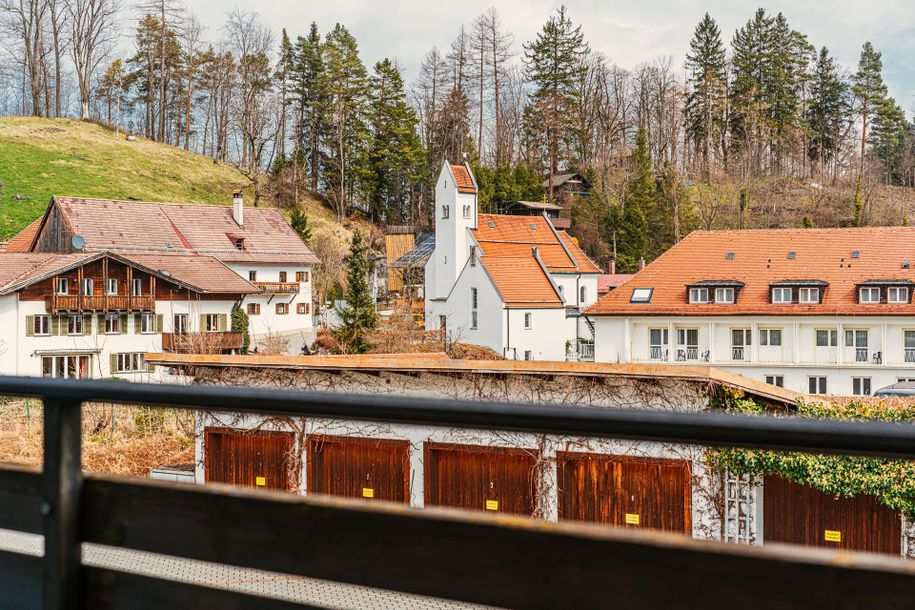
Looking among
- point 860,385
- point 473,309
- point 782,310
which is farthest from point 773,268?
point 473,309

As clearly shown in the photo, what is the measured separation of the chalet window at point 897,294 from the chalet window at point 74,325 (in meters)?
32.8

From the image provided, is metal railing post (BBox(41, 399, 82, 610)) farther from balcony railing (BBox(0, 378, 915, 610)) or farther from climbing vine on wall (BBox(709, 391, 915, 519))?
climbing vine on wall (BBox(709, 391, 915, 519))

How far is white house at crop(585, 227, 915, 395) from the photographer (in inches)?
1264

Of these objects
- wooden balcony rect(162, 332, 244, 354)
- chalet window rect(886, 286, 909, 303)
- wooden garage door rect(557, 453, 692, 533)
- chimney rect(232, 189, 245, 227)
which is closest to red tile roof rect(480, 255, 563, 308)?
wooden balcony rect(162, 332, 244, 354)

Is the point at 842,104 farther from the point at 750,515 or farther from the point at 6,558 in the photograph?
the point at 6,558

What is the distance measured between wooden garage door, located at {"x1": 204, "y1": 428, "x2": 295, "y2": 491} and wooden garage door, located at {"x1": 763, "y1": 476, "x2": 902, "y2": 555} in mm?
7410

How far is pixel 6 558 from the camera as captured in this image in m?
1.69

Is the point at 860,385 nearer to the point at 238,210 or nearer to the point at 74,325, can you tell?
the point at 74,325

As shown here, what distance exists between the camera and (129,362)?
3472 centimetres

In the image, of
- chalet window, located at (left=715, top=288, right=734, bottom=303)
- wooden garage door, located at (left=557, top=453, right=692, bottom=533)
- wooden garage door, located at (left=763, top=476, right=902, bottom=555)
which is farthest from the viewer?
chalet window, located at (left=715, top=288, right=734, bottom=303)

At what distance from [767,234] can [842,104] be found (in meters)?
42.8

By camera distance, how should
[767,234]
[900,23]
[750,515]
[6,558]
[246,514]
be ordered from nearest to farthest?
[246,514]
[6,558]
[750,515]
[767,234]
[900,23]

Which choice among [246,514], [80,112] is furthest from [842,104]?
[246,514]

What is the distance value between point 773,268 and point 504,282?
41.5ft
